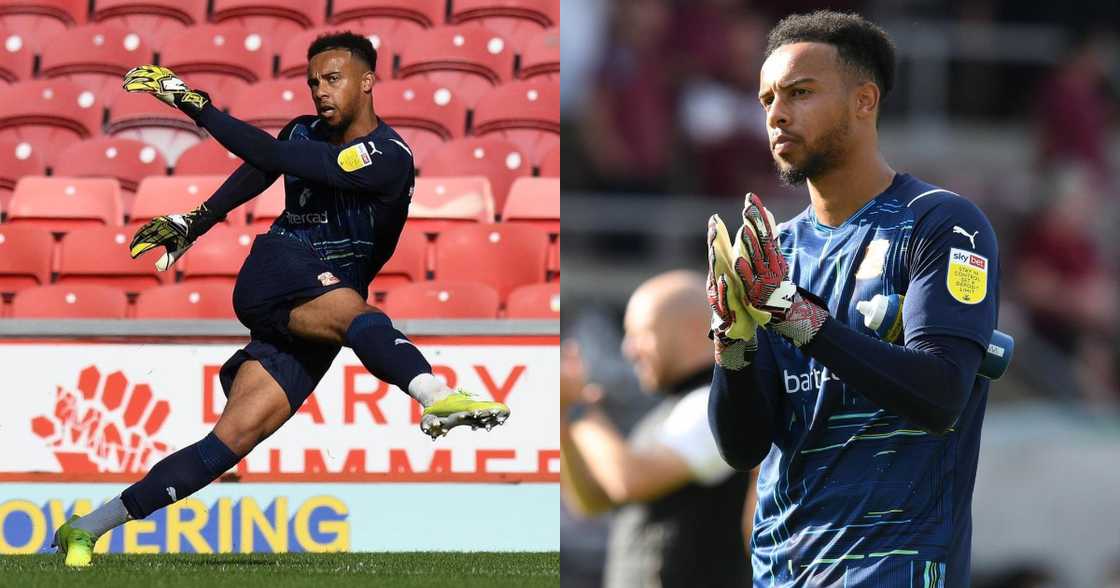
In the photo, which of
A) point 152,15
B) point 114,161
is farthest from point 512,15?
point 114,161

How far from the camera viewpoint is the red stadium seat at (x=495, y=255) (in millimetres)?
5879

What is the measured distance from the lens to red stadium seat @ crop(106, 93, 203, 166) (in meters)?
6.73

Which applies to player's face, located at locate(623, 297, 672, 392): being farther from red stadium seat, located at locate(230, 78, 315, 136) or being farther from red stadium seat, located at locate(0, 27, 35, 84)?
red stadium seat, located at locate(0, 27, 35, 84)

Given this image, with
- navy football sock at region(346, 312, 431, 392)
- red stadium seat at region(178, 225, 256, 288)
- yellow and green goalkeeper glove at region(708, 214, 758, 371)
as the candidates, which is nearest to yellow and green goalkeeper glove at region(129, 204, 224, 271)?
navy football sock at region(346, 312, 431, 392)

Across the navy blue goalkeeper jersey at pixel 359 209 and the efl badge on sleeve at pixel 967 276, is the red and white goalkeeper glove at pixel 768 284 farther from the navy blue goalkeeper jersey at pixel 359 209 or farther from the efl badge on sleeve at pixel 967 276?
the navy blue goalkeeper jersey at pixel 359 209

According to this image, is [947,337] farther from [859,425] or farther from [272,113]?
[272,113]

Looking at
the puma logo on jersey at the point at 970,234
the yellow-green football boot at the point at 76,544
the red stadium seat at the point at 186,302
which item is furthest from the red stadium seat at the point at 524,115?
the puma logo on jersey at the point at 970,234

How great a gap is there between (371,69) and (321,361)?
2.92ft

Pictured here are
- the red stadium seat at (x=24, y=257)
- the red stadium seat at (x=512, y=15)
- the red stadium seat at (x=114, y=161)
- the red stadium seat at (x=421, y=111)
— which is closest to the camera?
the red stadium seat at (x=24, y=257)

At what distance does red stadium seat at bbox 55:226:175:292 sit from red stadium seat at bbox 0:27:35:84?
1.89m

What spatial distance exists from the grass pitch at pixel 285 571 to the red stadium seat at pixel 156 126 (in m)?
2.55

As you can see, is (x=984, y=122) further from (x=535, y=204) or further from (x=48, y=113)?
(x=48, y=113)

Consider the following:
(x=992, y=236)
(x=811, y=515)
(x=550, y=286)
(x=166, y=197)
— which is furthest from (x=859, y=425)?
(x=166, y=197)

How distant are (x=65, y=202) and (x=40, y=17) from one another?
76.4 inches
